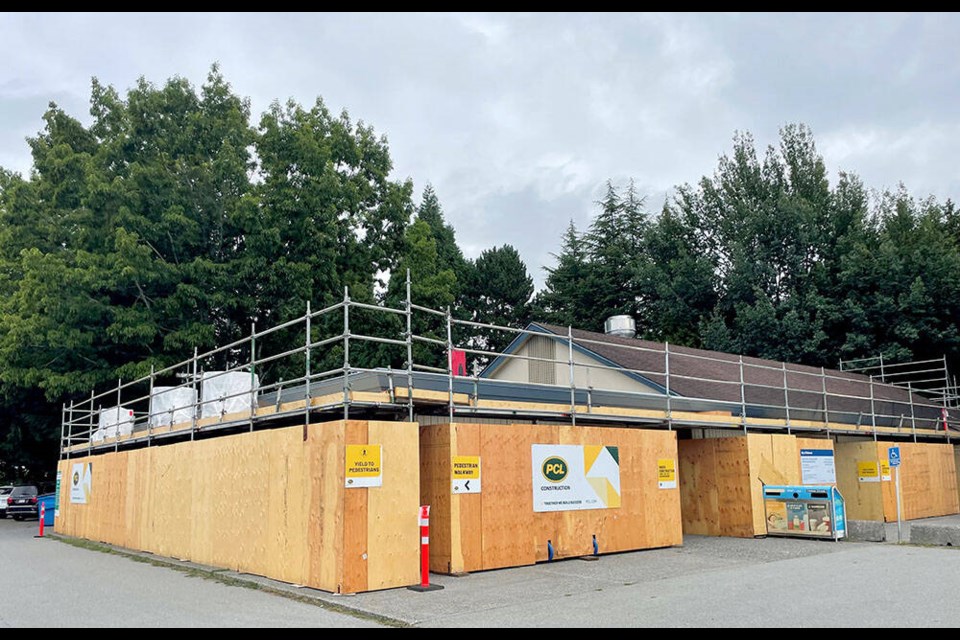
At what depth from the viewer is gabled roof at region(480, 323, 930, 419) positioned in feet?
68.9

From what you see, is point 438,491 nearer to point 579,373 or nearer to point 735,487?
point 735,487

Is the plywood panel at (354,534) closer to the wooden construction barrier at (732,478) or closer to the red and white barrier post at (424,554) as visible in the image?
the red and white barrier post at (424,554)

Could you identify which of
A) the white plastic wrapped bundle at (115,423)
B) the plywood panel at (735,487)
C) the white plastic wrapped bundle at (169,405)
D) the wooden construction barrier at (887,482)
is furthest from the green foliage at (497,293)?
the plywood panel at (735,487)

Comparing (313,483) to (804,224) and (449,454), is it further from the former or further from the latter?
(804,224)

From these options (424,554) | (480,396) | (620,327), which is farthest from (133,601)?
(620,327)

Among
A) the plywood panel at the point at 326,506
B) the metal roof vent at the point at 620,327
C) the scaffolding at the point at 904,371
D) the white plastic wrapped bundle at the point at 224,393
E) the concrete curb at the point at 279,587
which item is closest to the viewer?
the concrete curb at the point at 279,587

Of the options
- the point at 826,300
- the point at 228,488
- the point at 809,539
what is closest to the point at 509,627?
the point at 228,488

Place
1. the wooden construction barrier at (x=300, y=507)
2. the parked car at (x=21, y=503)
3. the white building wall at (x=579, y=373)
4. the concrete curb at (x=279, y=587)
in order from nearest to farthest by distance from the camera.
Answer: the concrete curb at (x=279, y=587) → the wooden construction barrier at (x=300, y=507) → the white building wall at (x=579, y=373) → the parked car at (x=21, y=503)

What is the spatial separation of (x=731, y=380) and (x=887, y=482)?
4.94 m

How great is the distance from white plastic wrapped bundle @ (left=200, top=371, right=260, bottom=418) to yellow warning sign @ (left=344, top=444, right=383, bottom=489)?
447cm

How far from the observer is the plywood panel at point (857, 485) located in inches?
877

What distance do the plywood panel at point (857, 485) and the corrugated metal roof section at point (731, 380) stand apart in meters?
1.10
